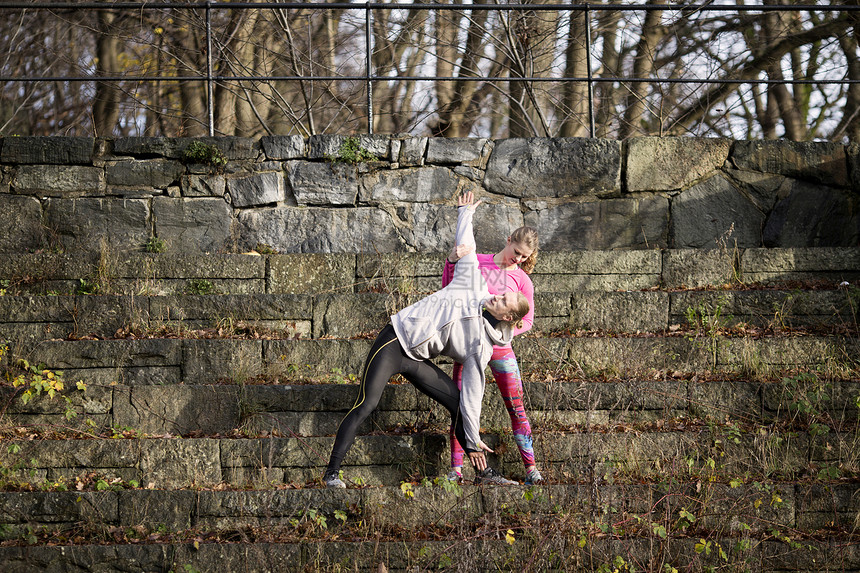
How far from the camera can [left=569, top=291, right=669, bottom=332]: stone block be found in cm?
608

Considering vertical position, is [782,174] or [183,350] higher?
[782,174]

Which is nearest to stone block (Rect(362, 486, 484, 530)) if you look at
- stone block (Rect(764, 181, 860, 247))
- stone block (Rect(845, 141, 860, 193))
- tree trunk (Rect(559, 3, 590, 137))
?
stone block (Rect(764, 181, 860, 247))

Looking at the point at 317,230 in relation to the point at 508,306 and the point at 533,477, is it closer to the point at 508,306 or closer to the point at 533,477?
the point at 508,306

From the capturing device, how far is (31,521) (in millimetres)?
4258

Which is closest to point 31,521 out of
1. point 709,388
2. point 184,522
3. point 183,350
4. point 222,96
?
point 184,522

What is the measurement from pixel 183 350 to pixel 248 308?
0.65 meters

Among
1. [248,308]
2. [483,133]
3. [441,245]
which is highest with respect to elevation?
[483,133]

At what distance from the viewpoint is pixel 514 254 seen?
471cm

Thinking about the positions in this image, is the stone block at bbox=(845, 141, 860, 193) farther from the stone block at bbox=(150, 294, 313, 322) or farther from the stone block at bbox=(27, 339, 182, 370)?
the stone block at bbox=(27, 339, 182, 370)

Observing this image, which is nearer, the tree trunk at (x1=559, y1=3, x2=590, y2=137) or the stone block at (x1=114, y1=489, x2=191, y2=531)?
the stone block at (x1=114, y1=489, x2=191, y2=531)

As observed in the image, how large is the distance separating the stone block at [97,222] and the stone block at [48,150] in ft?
1.33

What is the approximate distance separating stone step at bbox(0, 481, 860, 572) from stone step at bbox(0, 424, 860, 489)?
33 cm

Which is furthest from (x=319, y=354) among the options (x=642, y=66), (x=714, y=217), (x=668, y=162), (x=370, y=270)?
(x=642, y=66)

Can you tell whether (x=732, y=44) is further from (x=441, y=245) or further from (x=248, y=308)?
(x=248, y=308)
